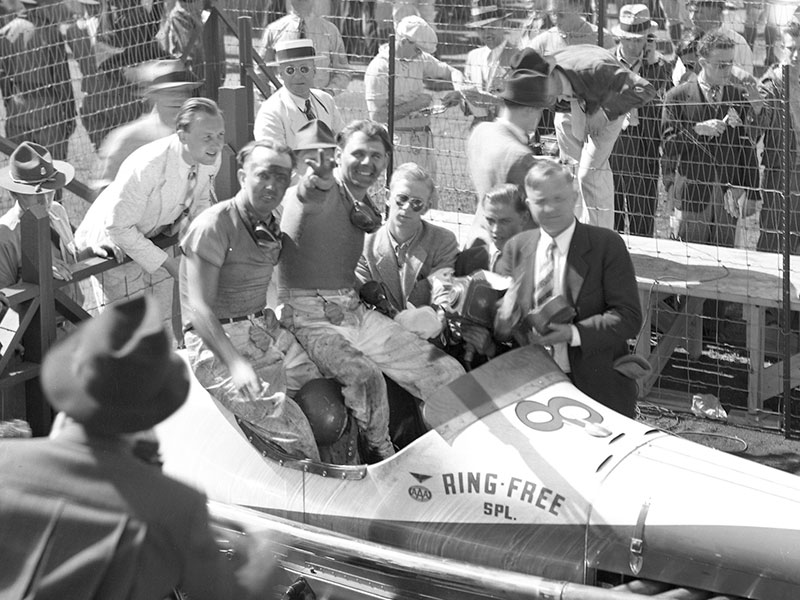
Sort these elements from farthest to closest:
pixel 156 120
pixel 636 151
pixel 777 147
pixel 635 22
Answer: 1. pixel 635 22
2. pixel 636 151
3. pixel 777 147
4. pixel 156 120

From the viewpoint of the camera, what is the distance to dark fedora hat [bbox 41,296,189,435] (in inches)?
105

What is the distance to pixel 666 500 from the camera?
381 centimetres

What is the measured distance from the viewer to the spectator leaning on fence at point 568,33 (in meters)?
8.98

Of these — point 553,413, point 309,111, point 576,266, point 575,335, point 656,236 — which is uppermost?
point 309,111

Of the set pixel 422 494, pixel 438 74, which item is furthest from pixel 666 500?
pixel 438 74

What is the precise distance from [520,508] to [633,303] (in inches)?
39.8

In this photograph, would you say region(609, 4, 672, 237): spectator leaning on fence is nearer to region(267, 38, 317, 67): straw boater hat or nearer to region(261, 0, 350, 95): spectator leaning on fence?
region(267, 38, 317, 67): straw boater hat

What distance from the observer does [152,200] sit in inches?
242

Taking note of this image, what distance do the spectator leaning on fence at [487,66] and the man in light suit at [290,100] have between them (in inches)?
64.4

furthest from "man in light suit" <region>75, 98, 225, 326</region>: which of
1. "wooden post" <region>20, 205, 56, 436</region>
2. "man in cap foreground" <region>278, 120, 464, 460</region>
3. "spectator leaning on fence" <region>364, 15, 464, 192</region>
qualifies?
"spectator leaning on fence" <region>364, 15, 464, 192</region>

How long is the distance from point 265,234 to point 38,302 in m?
1.44

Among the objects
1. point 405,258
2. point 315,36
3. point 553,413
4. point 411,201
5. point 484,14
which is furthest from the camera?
point 484,14

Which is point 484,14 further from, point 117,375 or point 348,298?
point 117,375

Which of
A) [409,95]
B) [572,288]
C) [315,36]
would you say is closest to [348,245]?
[572,288]
